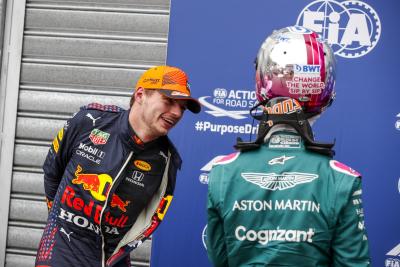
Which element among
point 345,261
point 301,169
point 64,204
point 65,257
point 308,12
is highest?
point 308,12

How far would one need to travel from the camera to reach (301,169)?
6.69 feet

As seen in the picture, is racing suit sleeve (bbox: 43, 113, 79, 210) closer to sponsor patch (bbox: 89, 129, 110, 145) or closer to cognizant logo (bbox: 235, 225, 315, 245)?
sponsor patch (bbox: 89, 129, 110, 145)

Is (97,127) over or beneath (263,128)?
beneath

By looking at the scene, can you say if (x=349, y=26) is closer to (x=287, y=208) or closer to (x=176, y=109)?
(x=176, y=109)

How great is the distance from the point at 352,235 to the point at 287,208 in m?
0.22

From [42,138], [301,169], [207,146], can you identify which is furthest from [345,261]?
[42,138]

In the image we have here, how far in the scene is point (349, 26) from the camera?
450 centimetres

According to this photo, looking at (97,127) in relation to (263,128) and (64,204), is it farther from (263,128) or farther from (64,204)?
(263,128)

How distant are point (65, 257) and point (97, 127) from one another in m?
0.73

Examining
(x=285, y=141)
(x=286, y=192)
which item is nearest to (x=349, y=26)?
(x=285, y=141)

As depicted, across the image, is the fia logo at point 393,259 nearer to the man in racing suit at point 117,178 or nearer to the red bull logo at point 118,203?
the man in racing suit at point 117,178

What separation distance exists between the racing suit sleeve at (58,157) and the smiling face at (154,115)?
386mm

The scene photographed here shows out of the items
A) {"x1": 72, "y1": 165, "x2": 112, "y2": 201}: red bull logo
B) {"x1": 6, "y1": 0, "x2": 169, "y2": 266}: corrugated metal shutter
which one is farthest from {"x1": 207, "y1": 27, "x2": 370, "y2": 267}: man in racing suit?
{"x1": 6, "y1": 0, "x2": 169, "y2": 266}: corrugated metal shutter

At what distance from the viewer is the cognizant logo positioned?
1.99m
